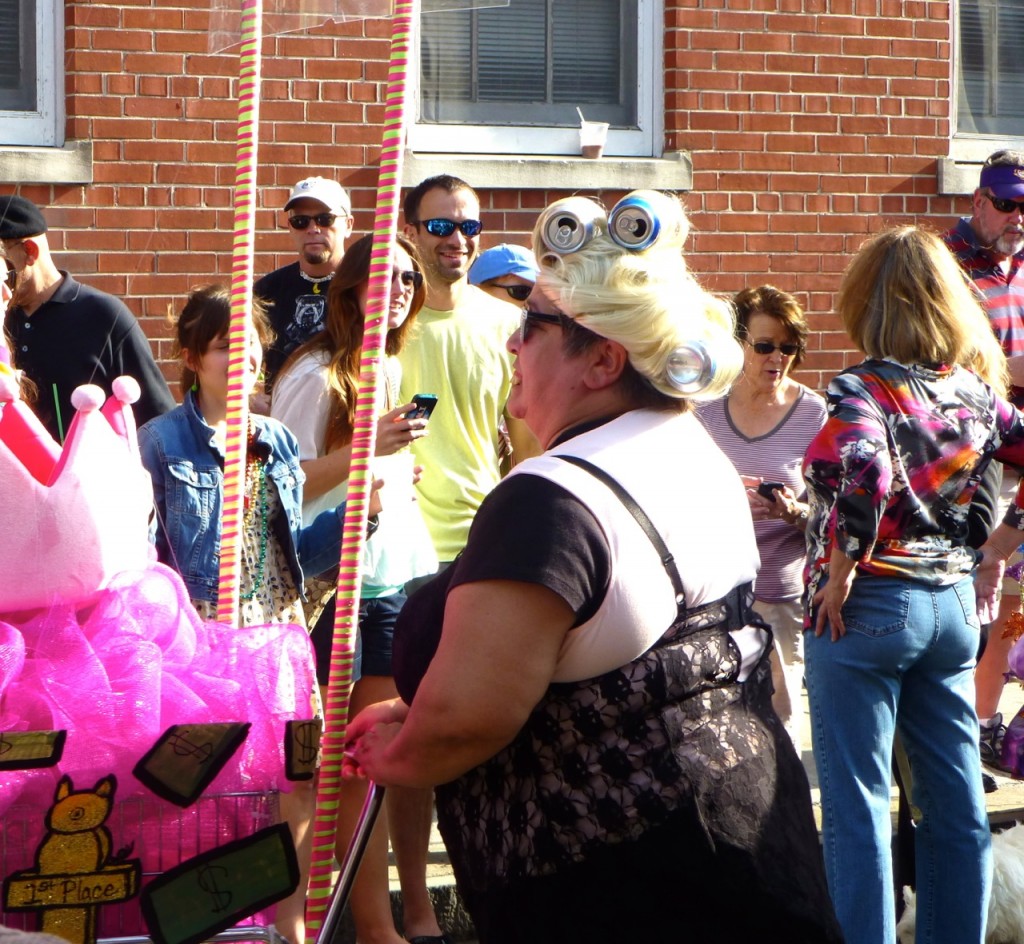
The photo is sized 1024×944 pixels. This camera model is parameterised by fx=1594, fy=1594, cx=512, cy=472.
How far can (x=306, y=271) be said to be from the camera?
5.78 meters

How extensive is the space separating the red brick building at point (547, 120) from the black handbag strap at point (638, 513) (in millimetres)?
4402

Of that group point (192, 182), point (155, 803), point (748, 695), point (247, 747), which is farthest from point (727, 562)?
point (192, 182)

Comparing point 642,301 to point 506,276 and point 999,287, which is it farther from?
point 999,287

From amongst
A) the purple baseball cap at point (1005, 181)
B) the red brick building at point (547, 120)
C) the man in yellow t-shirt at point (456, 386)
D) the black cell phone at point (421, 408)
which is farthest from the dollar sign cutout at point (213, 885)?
the purple baseball cap at point (1005, 181)

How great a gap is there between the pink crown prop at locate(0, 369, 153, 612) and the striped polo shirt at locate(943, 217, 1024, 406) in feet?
14.3

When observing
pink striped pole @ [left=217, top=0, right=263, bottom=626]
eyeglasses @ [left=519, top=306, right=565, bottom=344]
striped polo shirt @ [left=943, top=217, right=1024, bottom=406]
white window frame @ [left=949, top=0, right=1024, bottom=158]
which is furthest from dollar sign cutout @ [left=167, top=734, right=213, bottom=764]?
white window frame @ [left=949, top=0, right=1024, bottom=158]

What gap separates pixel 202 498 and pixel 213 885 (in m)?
1.72

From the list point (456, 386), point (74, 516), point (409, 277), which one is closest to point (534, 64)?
point (456, 386)

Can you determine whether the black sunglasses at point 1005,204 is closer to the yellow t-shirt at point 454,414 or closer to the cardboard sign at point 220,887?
the yellow t-shirt at point 454,414

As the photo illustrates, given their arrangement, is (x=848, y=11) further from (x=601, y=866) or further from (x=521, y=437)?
(x=601, y=866)

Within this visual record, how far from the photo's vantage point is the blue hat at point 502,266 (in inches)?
228

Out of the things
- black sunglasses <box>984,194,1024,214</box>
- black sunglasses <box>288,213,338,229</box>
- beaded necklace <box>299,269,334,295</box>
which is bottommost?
beaded necklace <box>299,269,334,295</box>

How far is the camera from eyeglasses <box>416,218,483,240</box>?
527 cm

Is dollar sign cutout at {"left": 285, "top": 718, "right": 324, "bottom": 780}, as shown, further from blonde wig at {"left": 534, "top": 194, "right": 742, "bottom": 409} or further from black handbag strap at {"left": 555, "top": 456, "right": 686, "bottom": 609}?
blonde wig at {"left": 534, "top": 194, "right": 742, "bottom": 409}
